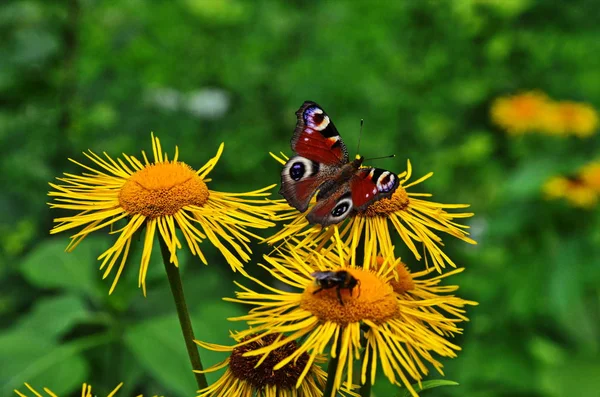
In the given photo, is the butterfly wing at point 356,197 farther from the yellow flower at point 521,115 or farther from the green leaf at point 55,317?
the yellow flower at point 521,115

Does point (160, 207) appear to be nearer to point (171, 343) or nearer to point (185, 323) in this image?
point (185, 323)

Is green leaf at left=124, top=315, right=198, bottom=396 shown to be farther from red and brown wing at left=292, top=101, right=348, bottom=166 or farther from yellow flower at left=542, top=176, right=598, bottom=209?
yellow flower at left=542, top=176, right=598, bottom=209

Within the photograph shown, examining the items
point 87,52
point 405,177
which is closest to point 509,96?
point 87,52

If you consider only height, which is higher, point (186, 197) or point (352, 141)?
point (352, 141)

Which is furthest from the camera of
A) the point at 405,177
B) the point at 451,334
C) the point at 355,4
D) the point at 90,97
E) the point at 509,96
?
the point at 355,4

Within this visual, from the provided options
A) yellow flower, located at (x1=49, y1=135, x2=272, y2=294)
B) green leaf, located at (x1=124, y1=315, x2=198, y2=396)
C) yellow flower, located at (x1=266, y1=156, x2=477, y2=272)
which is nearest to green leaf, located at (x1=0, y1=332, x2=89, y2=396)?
green leaf, located at (x1=124, y1=315, x2=198, y2=396)

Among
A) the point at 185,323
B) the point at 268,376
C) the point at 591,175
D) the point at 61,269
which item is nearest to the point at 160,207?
the point at 185,323

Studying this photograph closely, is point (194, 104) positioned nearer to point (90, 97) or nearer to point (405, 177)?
point (90, 97)
